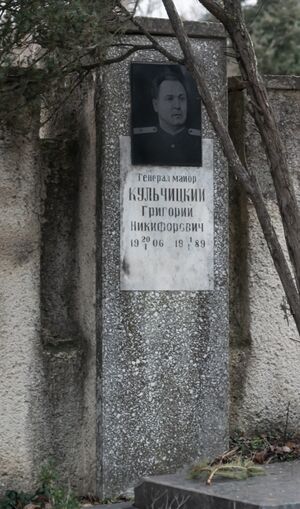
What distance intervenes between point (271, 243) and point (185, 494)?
4.29ft

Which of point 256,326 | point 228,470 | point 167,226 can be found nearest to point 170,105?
point 167,226

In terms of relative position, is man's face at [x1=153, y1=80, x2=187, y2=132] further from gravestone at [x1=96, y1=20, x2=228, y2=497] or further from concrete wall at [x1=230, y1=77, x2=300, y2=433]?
concrete wall at [x1=230, y1=77, x2=300, y2=433]

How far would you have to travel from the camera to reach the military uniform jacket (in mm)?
5969

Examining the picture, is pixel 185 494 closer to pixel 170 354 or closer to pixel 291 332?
pixel 170 354

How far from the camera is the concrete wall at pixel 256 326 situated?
21.1ft

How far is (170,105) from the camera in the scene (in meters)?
6.09

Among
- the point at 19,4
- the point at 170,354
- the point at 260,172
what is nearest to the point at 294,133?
the point at 260,172

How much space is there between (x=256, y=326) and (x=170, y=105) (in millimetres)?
1301

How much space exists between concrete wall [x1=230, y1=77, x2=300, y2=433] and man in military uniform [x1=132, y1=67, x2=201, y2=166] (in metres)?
0.51

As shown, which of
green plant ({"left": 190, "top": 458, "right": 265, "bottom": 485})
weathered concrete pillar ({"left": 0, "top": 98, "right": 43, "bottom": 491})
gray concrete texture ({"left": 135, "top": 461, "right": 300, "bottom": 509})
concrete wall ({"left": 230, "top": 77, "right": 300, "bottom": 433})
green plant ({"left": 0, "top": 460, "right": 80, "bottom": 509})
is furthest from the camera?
concrete wall ({"left": 230, "top": 77, "right": 300, "bottom": 433})

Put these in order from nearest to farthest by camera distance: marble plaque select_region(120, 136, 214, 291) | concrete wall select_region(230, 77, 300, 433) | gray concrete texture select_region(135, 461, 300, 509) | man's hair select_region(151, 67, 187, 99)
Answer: gray concrete texture select_region(135, 461, 300, 509) → marble plaque select_region(120, 136, 214, 291) → man's hair select_region(151, 67, 187, 99) → concrete wall select_region(230, 77, 300, 433)

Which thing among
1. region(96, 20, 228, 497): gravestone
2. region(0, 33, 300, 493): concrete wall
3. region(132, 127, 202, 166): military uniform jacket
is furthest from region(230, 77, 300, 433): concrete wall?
region(132, 127, 202, 166): military uniform jacket

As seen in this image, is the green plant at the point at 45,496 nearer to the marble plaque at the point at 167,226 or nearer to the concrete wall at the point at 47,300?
the concrete wall at the point at 47,300

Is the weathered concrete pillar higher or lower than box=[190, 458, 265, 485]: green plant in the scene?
higher
